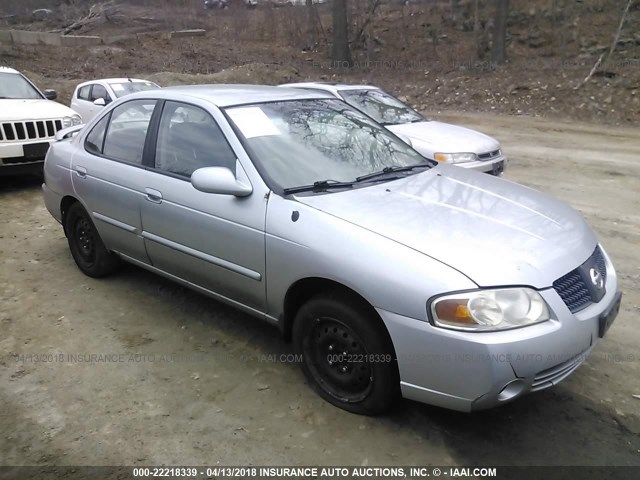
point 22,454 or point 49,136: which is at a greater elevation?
point 49,136

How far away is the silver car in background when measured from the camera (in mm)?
2648

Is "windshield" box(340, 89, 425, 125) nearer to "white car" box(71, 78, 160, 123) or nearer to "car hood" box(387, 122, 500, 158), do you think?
"car hood" box(387, 122, 500, 158)

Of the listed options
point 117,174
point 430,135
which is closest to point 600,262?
point 117,174

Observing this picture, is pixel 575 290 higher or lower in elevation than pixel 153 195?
lower

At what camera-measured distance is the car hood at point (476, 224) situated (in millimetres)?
2744

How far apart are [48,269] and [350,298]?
11.7 feet

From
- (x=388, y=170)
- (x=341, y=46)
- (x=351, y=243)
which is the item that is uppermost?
(x=341, y=46)

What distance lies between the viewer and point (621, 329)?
13.1 feet

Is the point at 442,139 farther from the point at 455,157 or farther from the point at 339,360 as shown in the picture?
the point at 339,360

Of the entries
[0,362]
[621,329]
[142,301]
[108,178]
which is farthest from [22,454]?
[621,329]

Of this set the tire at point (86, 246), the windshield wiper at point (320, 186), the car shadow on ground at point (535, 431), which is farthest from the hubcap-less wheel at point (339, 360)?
the tire at point (86, 246)

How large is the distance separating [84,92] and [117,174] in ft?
30.1

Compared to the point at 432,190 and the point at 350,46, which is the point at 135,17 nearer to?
the point at 350,46

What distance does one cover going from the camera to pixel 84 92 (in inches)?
485
